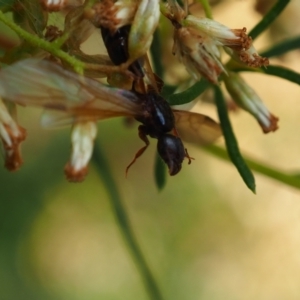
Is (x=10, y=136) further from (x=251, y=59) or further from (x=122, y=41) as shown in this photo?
(x=251, y=59)

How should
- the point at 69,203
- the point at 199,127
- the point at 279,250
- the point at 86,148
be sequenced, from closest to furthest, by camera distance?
the point at 86,148 → the point at 199,127 → the point at 69,203 → the point at 279,250

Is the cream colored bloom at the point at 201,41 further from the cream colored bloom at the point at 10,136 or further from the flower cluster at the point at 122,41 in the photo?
the cream colored bloom at the point at 10,136

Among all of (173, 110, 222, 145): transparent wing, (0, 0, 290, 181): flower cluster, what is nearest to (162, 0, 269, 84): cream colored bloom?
(0, 0, 290, 181): flower cluster

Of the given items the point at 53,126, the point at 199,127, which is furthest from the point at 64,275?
the point at 53,126

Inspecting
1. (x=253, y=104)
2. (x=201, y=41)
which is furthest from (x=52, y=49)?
(x=253, y=104)

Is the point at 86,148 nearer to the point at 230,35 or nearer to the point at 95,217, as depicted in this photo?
the point at 230,35

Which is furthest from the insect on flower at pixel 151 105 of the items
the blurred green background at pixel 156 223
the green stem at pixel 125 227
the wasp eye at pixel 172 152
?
the blurred green background at pixel 156 223

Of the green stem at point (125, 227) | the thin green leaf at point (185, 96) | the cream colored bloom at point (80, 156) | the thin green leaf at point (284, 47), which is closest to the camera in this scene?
the cream colored bloom at point (80, 156)
